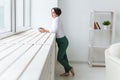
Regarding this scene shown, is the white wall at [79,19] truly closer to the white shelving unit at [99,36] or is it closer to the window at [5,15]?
the white shelving unit at [99,36]

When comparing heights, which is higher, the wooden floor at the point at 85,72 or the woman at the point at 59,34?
the woman at the point at 59,34

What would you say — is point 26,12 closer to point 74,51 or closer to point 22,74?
point 74,51

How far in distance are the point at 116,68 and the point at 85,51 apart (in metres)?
3.00

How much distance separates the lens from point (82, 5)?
17.1ft

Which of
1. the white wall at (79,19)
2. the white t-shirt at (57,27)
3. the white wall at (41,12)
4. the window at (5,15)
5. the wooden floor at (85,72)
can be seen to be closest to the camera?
the window at (5,15)

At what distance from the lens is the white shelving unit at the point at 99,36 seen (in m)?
5.02

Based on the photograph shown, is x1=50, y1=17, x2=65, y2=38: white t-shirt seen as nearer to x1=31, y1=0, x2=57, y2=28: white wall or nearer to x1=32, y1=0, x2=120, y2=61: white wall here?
x1=31, y1=0, x2=57, y2=28: white wall

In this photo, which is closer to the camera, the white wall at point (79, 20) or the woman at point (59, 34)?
the woman at point (59, 34)

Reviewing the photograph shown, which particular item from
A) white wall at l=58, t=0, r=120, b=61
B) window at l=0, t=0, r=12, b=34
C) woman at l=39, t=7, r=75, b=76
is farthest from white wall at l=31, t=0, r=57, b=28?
window at l=0, t=0, r=12, b=34

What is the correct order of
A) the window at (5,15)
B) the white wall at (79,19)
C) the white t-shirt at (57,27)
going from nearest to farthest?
the window at (5,15)
the white t-shirt at (57,27)
the white wall at (79,19)

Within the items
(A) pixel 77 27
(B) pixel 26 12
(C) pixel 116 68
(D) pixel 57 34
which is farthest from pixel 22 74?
(A) pixel 77 27

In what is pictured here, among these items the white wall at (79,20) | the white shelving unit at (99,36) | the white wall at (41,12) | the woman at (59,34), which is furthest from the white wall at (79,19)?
the woman at (59,34)

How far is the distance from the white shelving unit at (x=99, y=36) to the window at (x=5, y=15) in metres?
2.37

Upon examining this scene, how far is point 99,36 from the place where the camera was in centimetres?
530
